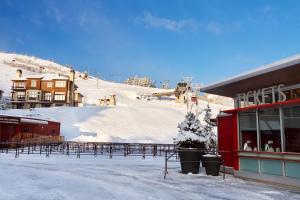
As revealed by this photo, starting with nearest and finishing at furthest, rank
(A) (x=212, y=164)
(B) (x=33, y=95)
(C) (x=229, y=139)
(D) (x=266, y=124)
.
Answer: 1. (D) (x=266, y=124)
2. (A) (x=212, y=164)
3. (C) (x=229, y=139)
4. (B) (x=33, y=95)

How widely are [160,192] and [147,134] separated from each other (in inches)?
1869

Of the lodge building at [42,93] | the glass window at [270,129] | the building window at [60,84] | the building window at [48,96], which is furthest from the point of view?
the building window at [60,84]

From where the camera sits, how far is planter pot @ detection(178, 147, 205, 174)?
54.9 feet

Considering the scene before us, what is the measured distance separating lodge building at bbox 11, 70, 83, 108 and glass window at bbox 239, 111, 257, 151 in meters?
72.4

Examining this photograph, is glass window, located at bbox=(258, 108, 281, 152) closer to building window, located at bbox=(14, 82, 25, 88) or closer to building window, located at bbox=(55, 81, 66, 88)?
building window, located at bbox=(55, 81, 66, 88)

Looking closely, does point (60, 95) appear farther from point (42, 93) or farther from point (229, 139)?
point (229, 139)

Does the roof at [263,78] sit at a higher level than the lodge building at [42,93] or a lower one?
lower

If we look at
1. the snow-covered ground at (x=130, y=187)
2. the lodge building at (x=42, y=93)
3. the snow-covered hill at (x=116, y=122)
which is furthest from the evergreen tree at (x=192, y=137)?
the lodge building at (x=42, y=93)

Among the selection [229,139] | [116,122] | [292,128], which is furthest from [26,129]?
[292,128]

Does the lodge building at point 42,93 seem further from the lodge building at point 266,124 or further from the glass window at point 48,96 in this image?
the lodge building at point 266,124

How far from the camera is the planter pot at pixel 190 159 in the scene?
659 inches

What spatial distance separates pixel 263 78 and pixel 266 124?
189 centimetres

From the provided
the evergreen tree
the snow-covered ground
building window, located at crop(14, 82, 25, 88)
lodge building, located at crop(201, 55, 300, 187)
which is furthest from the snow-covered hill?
lodge building, located at crop(201, 55, 300, 187)

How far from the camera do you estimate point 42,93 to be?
276 feet
